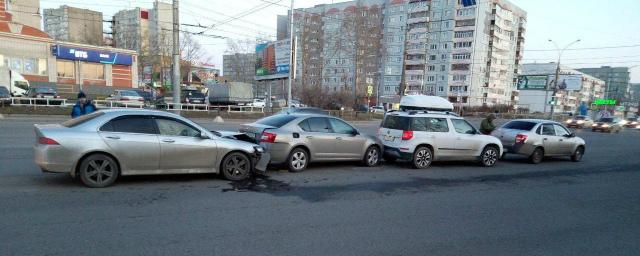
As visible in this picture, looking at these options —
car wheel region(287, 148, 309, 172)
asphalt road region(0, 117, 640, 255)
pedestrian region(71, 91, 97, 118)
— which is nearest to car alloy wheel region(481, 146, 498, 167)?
asphalt road region(0, 117, 640, 255)

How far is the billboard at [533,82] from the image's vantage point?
68375 millimetres

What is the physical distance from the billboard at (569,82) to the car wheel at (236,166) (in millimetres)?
70458

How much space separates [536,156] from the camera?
12.2 m

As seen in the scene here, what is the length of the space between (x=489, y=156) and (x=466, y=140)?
113 cm

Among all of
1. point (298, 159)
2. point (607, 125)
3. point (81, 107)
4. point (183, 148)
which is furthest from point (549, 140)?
point (607, 125)

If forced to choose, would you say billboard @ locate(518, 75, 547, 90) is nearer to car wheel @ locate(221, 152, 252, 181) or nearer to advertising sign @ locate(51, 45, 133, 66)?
advertising sign @ locate(51, 45, 133, 66)

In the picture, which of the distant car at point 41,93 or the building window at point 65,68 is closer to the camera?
the distant car at point 41,93

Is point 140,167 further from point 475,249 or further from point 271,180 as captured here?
point 475,249

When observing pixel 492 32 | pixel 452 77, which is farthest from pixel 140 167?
pixel 492 32

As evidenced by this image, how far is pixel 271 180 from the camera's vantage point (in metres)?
7.78

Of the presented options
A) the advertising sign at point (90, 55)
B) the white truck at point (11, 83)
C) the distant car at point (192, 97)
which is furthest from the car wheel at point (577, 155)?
the advertising sign at point (90, 55)

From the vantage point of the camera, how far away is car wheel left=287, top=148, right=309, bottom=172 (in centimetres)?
869

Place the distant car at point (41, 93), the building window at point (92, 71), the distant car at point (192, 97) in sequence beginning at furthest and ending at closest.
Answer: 1. the building window at point (92, 71)
2. the distant car at point (192, 97)
3. the distant car at point (41, 93)

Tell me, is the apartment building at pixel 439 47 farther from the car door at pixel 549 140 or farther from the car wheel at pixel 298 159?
the car wheel at pixel 298 159
